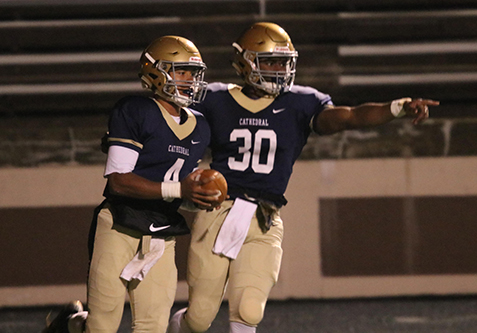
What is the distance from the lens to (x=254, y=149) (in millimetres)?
3156

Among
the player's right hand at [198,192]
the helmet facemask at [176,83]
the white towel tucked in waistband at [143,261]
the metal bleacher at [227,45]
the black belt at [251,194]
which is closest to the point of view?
the player's right hand at [198,192]

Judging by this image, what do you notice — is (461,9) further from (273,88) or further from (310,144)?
(273,88)

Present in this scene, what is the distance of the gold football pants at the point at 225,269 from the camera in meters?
3.00

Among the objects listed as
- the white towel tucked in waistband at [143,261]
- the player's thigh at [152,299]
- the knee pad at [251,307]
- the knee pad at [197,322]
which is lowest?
the knee pad at [197,322]

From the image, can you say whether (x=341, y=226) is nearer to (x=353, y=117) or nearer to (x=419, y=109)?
(x=353, y=117)

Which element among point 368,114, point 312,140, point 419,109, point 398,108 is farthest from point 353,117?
point 312,140

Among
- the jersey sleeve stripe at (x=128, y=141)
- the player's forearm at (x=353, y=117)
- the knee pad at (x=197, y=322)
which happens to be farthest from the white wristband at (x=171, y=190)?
the player's forearm at (x=353, y=117)

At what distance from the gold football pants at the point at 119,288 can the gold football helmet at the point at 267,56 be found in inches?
35.2

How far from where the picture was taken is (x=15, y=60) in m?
5.57

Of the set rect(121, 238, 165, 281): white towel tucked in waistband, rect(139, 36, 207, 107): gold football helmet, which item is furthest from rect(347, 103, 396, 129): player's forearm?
rect(121, 238, 165, 281): white towel tucked in waistband

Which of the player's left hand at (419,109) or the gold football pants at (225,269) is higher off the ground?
the player's left hand at (419,109)

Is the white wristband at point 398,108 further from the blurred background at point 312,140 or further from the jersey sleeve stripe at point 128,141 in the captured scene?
the blurred background at point 312,140

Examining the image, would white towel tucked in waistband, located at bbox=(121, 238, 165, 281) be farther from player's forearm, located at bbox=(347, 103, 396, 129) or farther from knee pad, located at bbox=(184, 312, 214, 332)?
player's forearm, located at bbox=(347, 103, 396, 129)

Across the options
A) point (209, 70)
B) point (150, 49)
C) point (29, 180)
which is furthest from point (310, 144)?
point (150, 49)
